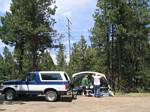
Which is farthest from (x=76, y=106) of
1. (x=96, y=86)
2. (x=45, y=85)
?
(x=96, y=86)

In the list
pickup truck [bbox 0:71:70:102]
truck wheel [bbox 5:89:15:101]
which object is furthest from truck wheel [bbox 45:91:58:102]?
truck wheel [bbox 5:89:15:101]

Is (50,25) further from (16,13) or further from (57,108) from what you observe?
(57,108)

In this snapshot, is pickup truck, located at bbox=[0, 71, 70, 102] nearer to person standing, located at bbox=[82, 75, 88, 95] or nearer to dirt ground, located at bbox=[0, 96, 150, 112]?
dirt ground, located at bbox=[0, 96, 150, 112]

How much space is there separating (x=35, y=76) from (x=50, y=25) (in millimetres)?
12365

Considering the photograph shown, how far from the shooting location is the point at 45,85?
100 ft

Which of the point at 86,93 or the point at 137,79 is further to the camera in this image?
the point at 137,79

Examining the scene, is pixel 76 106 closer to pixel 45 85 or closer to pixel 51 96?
pixel 51 96

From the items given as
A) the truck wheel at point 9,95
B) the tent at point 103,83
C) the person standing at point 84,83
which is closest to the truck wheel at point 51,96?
the truck wheel at point 9,95

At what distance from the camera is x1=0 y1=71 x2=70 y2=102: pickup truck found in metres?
30.4

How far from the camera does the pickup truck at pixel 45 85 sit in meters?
30.4

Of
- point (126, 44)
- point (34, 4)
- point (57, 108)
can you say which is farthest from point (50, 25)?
point (57, 108)

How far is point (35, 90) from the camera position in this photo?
30.6 meters

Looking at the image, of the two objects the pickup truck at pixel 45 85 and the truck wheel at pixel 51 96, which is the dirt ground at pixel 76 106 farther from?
the pickup truck at pixel 45 85

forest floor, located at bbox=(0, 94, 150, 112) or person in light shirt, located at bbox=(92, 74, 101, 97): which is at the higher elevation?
person in light shirt, located at bbox=(92, 74, 101, 97)
